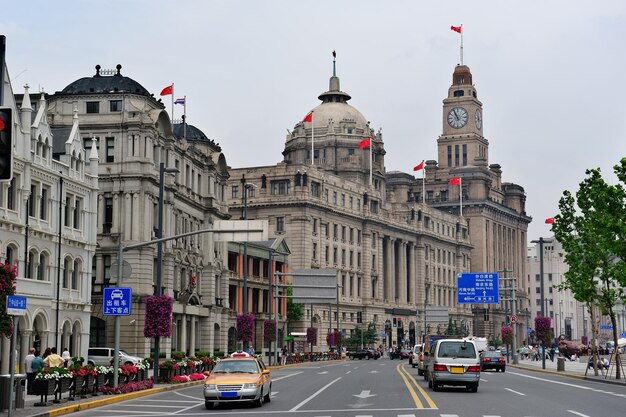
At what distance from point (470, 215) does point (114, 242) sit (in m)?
133

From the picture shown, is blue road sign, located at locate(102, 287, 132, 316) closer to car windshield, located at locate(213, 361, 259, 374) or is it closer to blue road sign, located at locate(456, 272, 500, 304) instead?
car windshield, located at locate(213, 361, 259, 374)

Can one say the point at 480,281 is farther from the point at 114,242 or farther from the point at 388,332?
the point at 388,332

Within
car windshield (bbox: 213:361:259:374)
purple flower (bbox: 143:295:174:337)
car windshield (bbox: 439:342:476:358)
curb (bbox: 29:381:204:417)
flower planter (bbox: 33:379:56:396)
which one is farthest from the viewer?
purple flower (bbox: 143:295:174:337)

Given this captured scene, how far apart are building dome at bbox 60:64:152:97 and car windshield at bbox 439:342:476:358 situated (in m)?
39.9

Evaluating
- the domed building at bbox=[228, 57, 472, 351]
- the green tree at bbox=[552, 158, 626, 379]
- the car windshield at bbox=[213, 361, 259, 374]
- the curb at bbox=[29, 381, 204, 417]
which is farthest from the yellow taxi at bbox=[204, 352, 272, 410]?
the domed building at bbox=[228, 57, 472, 351]

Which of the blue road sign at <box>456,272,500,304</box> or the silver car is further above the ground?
the blue road sign at <box>456,272,500,304</box>

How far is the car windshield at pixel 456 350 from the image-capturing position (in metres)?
38.8

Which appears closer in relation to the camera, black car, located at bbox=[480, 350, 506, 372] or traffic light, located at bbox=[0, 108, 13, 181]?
traffic light, located at bbox=[0, 108, 13, 181]

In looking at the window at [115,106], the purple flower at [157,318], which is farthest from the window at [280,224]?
the purple flower at [157,318]

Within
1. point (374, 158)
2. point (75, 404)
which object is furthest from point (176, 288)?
point (374, 158)

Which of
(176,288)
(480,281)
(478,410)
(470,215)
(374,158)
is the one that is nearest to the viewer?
(478,410)

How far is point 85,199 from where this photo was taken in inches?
2340

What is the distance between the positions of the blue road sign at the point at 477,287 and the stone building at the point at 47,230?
44460mm

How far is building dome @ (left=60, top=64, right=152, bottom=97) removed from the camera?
238 feet
